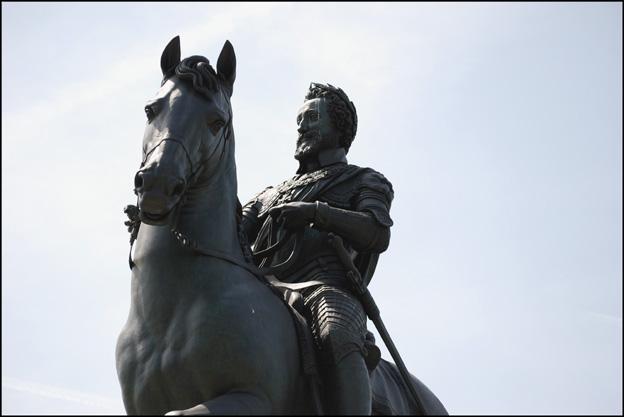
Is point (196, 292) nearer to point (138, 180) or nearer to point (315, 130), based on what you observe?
point (138, 180)

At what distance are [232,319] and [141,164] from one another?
52.7 inches

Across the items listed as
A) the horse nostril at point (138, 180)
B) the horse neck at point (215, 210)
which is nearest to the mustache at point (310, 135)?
the horse neck at point (215, 210)

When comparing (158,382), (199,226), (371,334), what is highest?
(199,226)

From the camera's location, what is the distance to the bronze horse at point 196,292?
26.4ft

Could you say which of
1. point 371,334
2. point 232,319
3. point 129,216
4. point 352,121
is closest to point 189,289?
point 232,319

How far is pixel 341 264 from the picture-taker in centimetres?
983

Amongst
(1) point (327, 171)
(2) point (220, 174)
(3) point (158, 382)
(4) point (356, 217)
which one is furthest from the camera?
(1) point (327, 171)

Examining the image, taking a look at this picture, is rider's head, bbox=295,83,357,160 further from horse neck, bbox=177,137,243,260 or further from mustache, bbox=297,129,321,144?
horse neck, bbox=177,137,243,260

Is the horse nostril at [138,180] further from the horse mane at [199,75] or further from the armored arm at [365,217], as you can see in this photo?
the armored arm at [365,217]

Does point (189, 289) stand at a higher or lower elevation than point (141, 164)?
lower

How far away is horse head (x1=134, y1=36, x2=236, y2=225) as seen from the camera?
789 cm

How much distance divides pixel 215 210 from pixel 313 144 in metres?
2.31

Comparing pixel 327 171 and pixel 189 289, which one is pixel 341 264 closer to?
pixel 327 171

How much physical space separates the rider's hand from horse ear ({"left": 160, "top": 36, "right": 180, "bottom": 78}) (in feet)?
5.10
